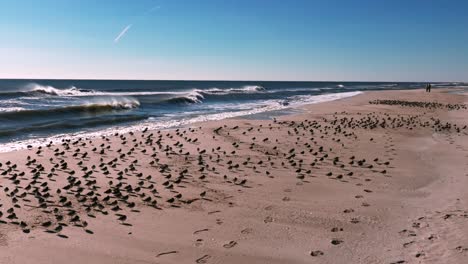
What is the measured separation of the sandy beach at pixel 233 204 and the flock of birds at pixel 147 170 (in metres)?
0.04

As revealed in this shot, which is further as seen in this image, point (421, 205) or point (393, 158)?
point (393, 158)

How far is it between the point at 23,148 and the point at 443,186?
12987 millimetres

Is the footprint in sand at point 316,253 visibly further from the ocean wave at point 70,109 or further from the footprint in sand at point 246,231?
the ocean wave at point 70,109

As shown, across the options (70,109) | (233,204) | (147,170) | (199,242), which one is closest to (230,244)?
(199,242)

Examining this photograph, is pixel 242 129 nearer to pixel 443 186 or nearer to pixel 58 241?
pixel 443 186

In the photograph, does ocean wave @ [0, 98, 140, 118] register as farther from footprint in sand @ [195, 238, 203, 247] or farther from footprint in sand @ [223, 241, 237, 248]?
footprint in sand @ [223, 241, 237, 248]

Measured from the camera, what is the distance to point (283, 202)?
8359 millimetres

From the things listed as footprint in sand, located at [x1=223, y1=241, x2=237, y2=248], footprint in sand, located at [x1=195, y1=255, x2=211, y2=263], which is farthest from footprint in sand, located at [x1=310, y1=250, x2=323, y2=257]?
footprint in sand, located at [x1=195, y1=255, x2=211, y2=263]

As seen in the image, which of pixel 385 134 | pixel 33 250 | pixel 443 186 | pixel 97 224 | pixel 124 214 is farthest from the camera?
pixel 385 134

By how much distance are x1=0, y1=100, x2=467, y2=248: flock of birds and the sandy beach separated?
1.5 inches

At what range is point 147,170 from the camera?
11.0 metres

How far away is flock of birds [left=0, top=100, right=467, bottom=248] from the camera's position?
7781mm

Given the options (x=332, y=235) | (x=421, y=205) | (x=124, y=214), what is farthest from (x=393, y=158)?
(x=124, y=214)

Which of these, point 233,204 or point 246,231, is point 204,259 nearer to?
point 246,231
